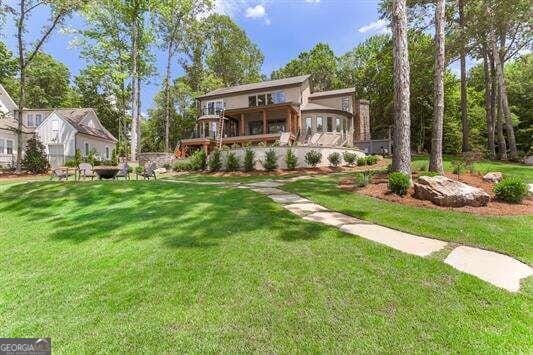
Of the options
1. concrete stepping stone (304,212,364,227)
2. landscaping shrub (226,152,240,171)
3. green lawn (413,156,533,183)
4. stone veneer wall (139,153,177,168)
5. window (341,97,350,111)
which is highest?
window (341,97,350,111)

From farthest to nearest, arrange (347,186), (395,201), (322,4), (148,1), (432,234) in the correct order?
(148,1) < (322,4) < (347,186) < (395,201) < (432,234)

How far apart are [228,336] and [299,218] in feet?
11.8

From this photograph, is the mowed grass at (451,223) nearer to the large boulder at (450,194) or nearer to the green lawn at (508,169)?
the large boulder at (450,194)

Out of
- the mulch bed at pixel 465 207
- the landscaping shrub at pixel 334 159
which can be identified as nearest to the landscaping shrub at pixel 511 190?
the mulch bed at pixel 465 207

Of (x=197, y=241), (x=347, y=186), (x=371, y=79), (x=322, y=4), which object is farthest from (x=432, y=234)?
(x=371, y=79)

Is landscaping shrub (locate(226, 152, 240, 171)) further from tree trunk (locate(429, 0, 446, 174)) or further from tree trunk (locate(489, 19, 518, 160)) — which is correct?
tree trunk (locate(489, 19, 518, 160))

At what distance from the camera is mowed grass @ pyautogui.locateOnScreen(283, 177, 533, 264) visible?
505cm

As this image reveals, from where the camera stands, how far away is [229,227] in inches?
224

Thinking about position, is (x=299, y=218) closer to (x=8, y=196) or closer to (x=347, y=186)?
(x=347, y=186)

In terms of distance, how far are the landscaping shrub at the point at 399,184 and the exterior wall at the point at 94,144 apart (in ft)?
102

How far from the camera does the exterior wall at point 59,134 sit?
1182 inches

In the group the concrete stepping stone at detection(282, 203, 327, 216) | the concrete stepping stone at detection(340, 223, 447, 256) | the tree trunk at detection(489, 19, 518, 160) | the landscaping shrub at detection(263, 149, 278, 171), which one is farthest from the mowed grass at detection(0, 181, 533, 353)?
the tree trunk at detection(489, 19, 518, 160)

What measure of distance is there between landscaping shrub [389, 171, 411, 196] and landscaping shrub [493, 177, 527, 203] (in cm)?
203

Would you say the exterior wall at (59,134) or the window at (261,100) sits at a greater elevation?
the window at (261,100)
